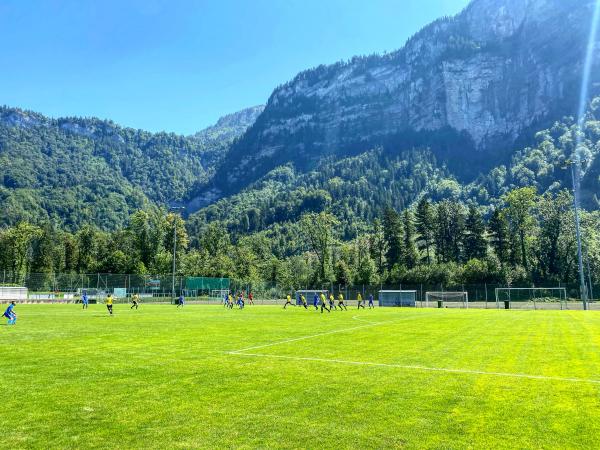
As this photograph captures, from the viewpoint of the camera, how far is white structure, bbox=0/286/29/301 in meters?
56.8

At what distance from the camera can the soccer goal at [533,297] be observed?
5466 cm

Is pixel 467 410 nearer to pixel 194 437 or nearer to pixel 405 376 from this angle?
pixel 405 376

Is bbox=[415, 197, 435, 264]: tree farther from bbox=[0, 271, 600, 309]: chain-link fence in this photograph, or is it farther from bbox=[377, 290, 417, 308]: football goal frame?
bbox=[377, 290, 417, 308]: football goal frame

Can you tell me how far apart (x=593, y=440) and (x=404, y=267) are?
9365 centimetres

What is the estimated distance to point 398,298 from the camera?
6178 centimetres

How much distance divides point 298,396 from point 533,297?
6062cm

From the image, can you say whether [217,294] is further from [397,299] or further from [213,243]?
[213,243]

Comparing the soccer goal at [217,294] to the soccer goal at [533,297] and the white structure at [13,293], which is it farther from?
the soccer goal at [533,297]

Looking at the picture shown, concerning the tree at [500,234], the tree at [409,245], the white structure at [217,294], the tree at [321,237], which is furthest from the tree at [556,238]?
the white structure at [217,294]

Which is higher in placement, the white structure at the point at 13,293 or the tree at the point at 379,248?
the tree at the point at 379,248

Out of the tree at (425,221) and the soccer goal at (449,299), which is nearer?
the soccer goal at (449,299)

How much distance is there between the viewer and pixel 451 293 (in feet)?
211

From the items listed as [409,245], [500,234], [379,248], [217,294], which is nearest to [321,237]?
[379,248]

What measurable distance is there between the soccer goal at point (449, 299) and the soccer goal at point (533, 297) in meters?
4.50
